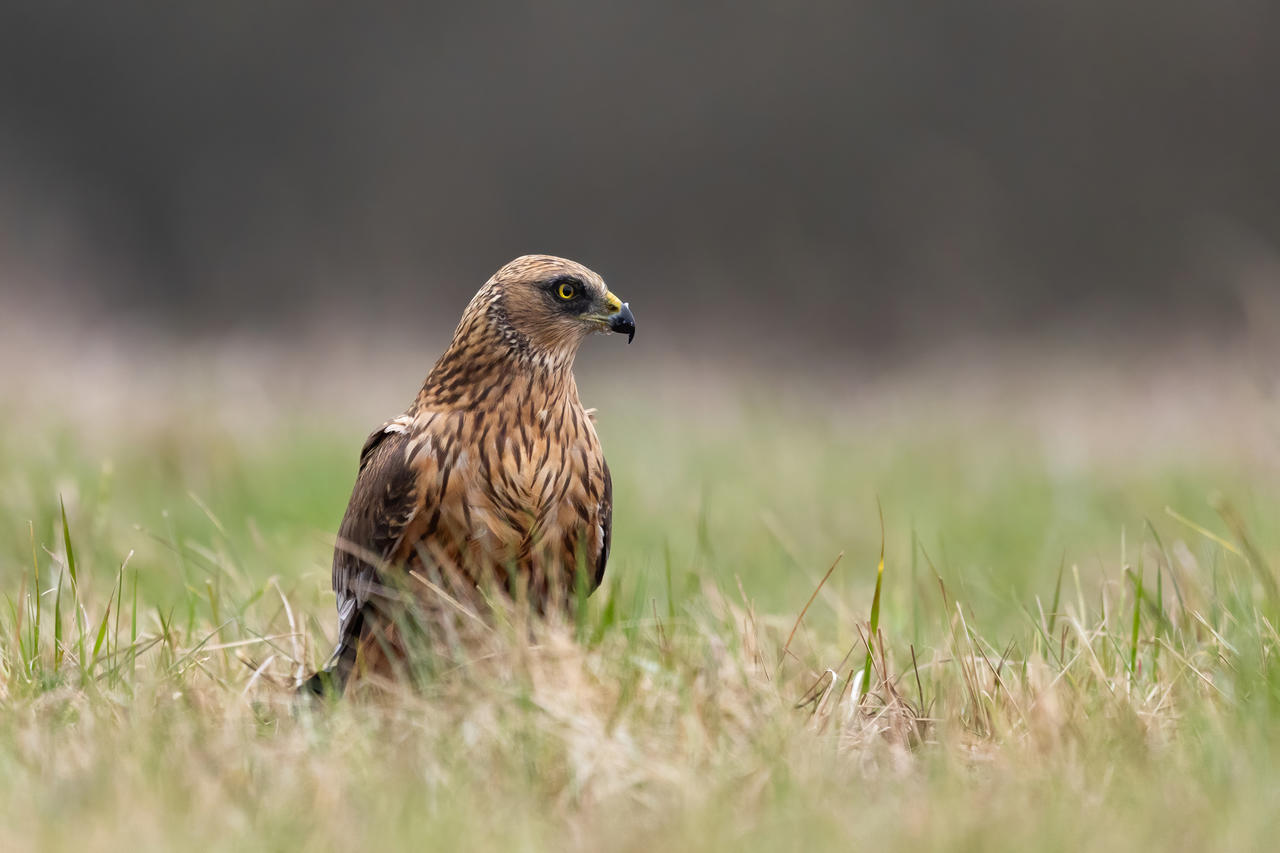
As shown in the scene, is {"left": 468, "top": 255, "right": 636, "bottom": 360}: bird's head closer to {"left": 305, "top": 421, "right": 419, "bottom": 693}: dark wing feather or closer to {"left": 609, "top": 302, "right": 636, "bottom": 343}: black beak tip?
{"left": 609, "top": 302, "right": 636, "bottom": 343}: black beak tip

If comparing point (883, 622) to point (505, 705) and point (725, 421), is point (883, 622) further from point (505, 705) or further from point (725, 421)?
point (725, 421)

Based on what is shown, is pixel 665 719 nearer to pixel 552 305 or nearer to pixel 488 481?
pixel 488 481

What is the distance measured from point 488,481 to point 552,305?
536 mm

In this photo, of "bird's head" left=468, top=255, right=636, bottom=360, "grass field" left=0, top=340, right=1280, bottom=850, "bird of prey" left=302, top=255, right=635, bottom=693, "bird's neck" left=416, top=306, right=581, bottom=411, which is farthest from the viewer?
"bird's head" left=468, top=255, right=636, bottom=360

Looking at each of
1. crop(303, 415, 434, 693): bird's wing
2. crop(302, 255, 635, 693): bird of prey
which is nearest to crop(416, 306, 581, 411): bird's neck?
crop(302, 255, 635, 693): bird of prey

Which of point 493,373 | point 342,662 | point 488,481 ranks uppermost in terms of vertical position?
point 493,373

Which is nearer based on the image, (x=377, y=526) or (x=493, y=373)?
(x=377, y=526)

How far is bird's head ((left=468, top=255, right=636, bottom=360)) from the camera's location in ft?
12.2

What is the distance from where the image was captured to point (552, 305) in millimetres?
3748

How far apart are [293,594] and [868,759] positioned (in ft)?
6.99

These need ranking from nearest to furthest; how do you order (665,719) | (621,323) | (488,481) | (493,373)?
1. (665,719)
2. (488,481)
3. (493,373)
4. (621,323)

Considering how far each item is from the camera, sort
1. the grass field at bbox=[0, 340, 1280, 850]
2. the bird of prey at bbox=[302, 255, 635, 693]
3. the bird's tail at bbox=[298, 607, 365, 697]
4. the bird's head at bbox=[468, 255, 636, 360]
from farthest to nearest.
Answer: the bird's head at bbox=[468, 255, 636, 360], the bird of prey at bbox=[302, 255, 635, 693], the bird's tail at bbox=[298, 607, 365, 697], the grass field at bbox=[0, 340, 1280, 850]

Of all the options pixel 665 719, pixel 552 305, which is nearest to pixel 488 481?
pixel 552 305

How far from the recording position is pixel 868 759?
2811mm
